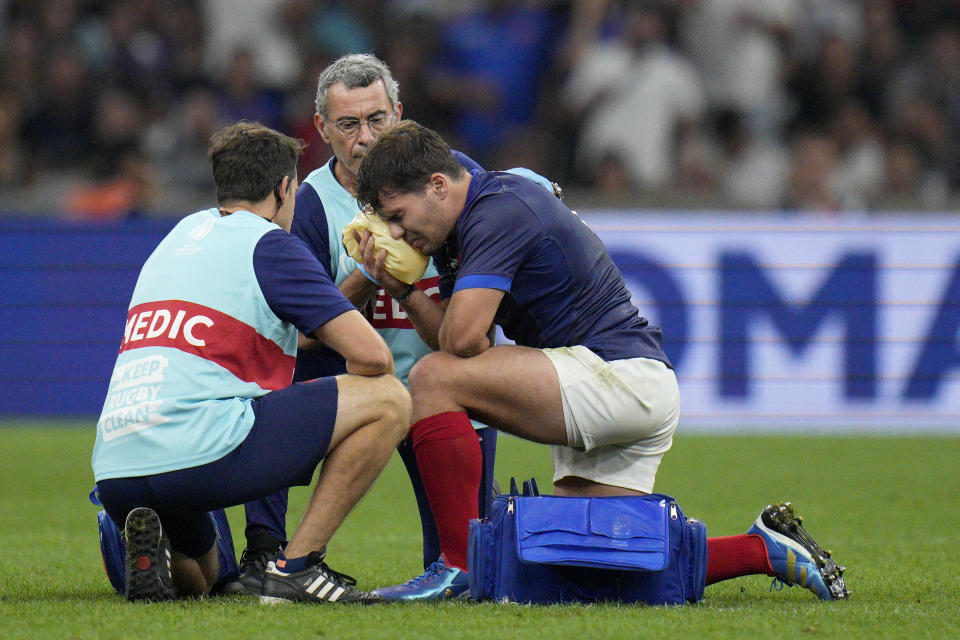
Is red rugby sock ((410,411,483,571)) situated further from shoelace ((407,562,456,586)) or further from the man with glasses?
the man with glasses

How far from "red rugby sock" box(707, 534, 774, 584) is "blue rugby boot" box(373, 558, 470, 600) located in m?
0.81

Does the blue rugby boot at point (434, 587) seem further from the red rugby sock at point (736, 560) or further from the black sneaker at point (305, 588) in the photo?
the red rugby sock at point (736, 560)

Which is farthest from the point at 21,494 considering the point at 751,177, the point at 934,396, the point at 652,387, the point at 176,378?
the point at 751,177

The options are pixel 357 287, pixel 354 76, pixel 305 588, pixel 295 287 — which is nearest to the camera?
pixel 295 287

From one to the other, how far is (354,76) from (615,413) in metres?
1.79

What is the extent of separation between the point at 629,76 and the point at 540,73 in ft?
2.84

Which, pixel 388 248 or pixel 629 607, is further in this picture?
pixel 388 248

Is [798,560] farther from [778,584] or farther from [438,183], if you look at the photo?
[438,183]

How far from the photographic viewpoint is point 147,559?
14.3 feet

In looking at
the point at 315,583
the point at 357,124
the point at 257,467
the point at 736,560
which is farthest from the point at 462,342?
the point at 357,124

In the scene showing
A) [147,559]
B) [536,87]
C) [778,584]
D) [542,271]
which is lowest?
[778,584]

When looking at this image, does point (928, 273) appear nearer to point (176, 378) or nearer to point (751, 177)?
point (751, 177)

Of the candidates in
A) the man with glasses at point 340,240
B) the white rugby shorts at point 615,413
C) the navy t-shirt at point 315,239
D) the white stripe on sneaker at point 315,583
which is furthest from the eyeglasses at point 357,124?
the white stripe on sneaker at point 315,583

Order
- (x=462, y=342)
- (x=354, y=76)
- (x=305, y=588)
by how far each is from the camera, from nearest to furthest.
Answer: (x=305, y=588) < (x=462, y=342) < (x=354, y=76)
